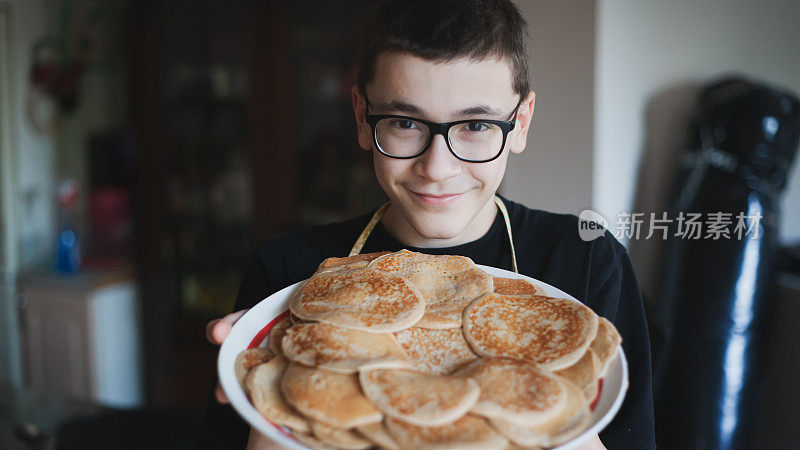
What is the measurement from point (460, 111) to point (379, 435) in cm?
42

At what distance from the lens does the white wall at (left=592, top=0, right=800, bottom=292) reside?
972 millimetres

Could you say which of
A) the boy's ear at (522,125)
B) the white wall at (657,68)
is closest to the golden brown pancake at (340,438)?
the boy's ear at (522,125)

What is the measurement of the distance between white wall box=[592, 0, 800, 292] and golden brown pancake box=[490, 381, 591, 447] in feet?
1.47

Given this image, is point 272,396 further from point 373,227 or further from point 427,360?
point 373,227

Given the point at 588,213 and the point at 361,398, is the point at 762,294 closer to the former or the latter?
the point at 588,213

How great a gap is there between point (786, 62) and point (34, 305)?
3477mm

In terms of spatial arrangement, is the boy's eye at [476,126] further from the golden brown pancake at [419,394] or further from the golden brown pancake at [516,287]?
the golden brown pancake at [419,394]

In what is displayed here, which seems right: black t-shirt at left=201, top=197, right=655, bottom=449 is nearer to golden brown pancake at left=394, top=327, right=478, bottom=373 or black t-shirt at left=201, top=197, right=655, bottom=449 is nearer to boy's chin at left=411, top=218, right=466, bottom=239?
boy's chin at left=411, top=218, right=466, bottom=239

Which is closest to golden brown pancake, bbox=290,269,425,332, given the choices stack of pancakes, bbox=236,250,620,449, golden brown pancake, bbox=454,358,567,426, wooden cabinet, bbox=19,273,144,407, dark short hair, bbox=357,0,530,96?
stack of pancakes, bbox=236,250,620,449

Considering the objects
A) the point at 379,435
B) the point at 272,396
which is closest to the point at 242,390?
the point at 272,396

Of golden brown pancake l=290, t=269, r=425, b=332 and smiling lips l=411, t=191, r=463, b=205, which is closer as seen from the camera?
golden brown pancake l=290, t=269, r=425, b=332

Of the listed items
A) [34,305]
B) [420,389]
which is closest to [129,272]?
[34,305]

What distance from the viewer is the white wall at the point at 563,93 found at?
0.91 meters

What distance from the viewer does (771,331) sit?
156 centimetres
